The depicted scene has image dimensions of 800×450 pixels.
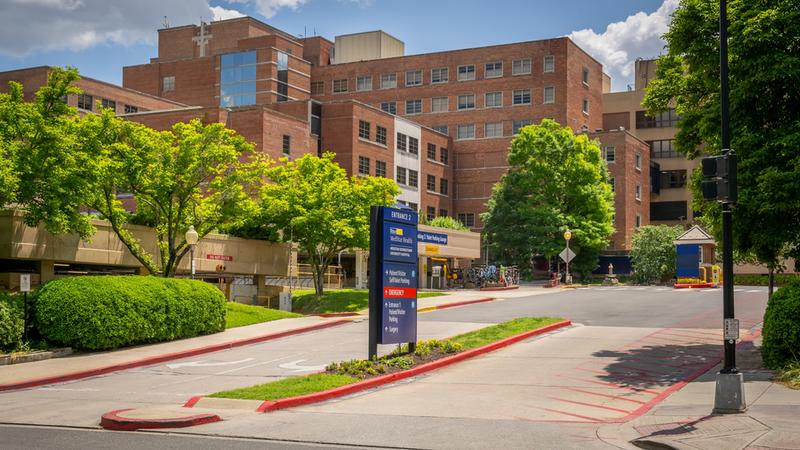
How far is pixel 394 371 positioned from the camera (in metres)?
19.1

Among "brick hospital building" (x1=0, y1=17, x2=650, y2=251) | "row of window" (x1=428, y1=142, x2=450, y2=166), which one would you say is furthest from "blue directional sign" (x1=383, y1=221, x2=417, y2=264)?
"row of window" (x1=428, y1=142, x2=450, y2=166)

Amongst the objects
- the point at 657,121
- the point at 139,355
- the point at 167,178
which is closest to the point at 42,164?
the point at 139,355

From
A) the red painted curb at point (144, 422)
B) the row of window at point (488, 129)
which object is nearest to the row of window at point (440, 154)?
the row of window at point (488, 129)

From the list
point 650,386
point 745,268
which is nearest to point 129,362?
point 650,386

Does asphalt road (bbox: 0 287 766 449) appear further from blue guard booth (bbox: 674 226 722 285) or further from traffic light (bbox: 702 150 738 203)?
blue guard booth (bbox: 674 226 722 285)

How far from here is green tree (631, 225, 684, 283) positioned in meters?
66.0

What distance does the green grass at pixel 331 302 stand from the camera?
41156mm

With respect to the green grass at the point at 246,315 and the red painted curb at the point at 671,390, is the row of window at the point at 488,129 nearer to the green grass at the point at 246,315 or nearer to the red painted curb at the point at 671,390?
the green grass at the point at 246,315

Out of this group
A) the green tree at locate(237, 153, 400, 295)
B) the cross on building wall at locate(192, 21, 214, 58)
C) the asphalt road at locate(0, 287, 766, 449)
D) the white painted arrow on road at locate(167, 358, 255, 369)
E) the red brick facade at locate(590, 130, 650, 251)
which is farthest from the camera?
the cross on building wall at locate(192, 21, 214, 58)

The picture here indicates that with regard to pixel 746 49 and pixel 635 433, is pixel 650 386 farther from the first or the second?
pixel 746 49

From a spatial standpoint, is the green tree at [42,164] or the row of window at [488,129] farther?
the row of window at [488,129]

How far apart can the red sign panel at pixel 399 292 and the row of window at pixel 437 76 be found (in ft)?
232

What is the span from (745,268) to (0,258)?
61.6 metres

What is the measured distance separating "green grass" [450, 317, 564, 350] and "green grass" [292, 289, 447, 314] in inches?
513
